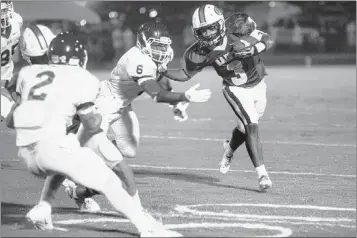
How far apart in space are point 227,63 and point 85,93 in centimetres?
323

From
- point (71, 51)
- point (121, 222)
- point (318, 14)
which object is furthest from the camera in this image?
point (318, 14)

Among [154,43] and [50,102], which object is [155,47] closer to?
[154,43]

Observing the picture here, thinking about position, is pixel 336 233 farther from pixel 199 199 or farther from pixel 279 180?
pixel 279 180

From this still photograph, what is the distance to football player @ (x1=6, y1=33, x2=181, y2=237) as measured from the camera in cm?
692

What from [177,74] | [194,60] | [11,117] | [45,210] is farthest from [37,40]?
[194,60]

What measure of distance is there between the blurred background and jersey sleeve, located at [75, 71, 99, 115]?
28.0 meters

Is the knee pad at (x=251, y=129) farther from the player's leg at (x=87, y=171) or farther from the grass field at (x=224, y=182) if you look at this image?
the player's leg at (x=87, y=171)

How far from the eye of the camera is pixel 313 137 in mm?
14281

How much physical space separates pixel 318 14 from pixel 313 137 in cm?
3126

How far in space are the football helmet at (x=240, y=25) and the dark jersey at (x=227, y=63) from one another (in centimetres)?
7

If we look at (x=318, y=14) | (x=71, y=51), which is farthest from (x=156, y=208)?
(x=318, y=14)

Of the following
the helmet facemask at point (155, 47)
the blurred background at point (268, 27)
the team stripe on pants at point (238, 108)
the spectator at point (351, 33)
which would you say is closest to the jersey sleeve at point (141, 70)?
the helmet facemask at point (155, 47)

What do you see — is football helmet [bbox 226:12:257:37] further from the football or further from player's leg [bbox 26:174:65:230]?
player's leg [bbox 26:174:65:230]

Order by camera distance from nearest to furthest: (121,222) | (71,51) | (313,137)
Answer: (71,51) < (121,222) < (313,137)
